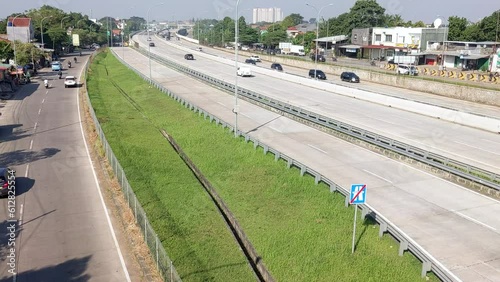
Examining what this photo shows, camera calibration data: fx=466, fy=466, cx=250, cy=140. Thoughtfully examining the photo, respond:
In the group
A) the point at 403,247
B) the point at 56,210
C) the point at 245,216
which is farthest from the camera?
the point at 56,210

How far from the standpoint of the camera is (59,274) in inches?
603

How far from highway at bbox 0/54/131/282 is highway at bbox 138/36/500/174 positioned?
62.9ft

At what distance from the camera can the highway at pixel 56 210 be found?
51.7ft

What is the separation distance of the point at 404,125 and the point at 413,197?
626 inches

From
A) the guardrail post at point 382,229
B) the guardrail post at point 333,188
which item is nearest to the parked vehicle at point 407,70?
the guardrail post at point 333,188

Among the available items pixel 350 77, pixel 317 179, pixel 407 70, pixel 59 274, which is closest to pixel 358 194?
pixel 317 179

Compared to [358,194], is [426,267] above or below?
below

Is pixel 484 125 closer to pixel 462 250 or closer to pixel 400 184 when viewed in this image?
pixel 400 184

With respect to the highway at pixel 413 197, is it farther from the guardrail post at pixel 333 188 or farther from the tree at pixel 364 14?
the tree at pixel 364 14

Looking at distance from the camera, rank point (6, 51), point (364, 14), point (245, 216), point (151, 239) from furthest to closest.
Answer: point (364, 14) → point (6, 51) → point (245, 216) → point (151, 239)

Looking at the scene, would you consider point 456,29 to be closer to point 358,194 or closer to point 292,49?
point 292,49

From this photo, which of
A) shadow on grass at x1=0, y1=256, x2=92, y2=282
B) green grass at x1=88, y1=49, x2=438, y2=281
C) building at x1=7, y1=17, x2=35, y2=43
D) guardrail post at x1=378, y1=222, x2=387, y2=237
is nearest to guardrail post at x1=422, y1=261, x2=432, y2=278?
green grass at x1=88, y1=49, x2=438, y2=281

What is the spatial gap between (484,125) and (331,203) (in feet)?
64.2

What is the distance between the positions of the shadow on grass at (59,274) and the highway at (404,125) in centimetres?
2014
